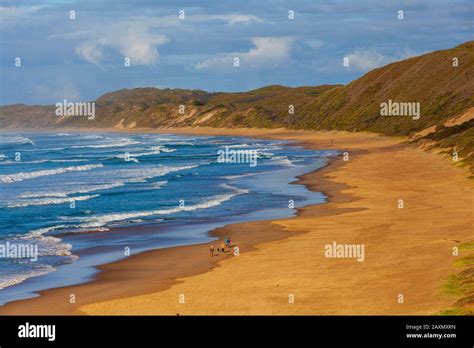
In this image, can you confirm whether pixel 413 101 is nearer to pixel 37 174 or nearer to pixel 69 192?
pixel 37 174

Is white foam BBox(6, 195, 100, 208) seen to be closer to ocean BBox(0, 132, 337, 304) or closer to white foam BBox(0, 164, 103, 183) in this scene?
ocean BBox(0, 132, 337, 304)

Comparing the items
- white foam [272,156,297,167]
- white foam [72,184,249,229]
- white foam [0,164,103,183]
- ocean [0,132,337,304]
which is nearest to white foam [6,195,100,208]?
ocean [0,132,337,304]

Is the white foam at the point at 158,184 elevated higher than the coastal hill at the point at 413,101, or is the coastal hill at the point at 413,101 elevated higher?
the coastal hill at the point at 413,101

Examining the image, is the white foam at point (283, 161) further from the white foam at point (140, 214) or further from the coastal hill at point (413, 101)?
the white foam at point (140, 214)

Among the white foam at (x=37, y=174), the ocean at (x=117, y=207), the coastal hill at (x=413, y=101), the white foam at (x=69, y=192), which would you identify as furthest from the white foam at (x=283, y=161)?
the white foam at (x=69, y=192)

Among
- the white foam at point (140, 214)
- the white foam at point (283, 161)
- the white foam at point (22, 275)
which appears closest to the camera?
the white foam at point (22, 275)
